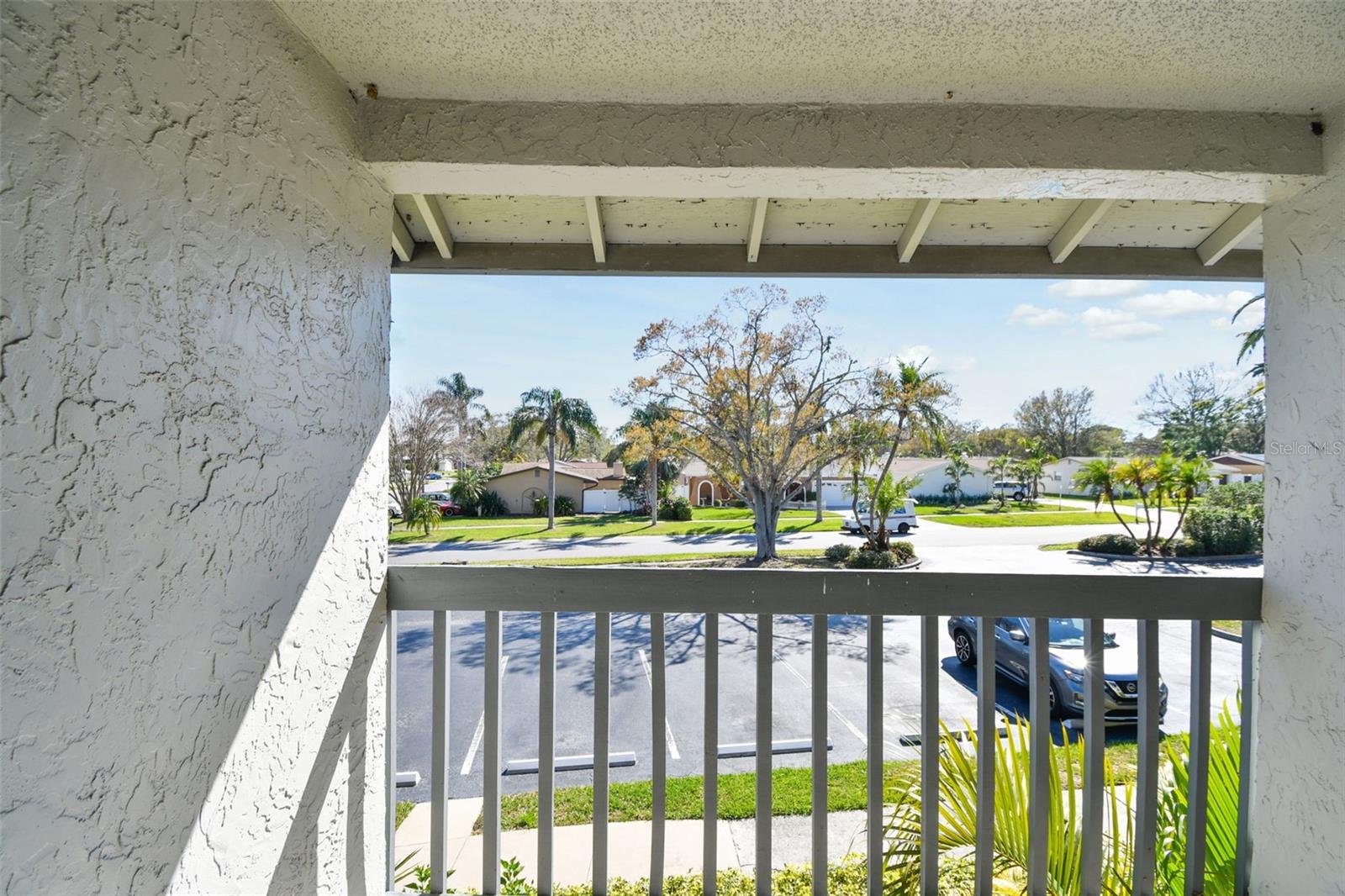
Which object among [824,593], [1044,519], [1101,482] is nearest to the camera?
[824,593]

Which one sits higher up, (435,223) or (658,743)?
(435,223)

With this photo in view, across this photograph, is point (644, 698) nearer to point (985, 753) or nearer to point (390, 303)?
point (985, 753)

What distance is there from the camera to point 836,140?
145 centimetres

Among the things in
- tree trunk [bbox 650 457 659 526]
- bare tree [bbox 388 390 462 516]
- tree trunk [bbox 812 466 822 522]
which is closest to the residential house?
bare tree [bbox 388 390 462 516]

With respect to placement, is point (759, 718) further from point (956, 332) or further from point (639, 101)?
point (956, 332)

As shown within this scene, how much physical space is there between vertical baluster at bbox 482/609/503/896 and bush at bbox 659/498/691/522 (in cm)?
171

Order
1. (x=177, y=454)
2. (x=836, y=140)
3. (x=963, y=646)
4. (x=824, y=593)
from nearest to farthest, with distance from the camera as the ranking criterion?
(x=177, y=454) < (x=836, y=140) < (x=824, y=593) < (x=963, y=646)

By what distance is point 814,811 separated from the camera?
1599 mm

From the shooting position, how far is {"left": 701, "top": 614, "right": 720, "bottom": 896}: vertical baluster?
160 cm

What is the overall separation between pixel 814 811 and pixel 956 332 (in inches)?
117

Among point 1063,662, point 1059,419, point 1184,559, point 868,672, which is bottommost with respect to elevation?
point 1063,662

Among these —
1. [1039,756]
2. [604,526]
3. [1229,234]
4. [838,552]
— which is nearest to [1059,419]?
[1229,234]

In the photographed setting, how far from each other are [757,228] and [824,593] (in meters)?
1.21

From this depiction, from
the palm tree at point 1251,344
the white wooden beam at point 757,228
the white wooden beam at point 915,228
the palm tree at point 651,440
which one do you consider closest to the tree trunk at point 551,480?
the palm tree at point 651,440
